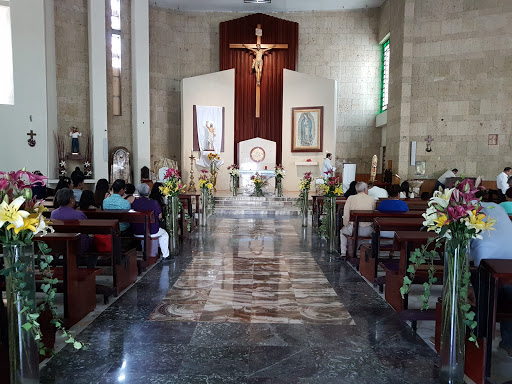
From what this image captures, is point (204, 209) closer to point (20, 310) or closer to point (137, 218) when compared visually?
point (137, 218)

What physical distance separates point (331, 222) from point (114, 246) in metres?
3.38

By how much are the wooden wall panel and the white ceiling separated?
415mm

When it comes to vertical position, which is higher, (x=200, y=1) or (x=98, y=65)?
(x=200, y=1)

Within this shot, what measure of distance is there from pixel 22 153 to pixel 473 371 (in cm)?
1215

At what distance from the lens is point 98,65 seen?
1236cm

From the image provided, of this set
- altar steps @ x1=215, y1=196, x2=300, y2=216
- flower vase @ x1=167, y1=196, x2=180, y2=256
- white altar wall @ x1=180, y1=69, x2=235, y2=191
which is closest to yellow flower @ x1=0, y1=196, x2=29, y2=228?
flower vase @ x1=167, y1=196, x2=180, y2=256

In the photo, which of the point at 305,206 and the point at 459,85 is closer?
the point at 305,206

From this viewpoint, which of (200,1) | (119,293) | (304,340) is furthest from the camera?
(200,1)

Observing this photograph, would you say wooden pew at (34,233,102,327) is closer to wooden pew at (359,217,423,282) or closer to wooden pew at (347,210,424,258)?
wooden pew at (359,217,423,282)

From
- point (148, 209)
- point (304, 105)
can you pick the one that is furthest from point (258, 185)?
point (148, 209)

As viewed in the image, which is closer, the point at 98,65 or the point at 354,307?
the point at 354,307

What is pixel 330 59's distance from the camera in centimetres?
1631

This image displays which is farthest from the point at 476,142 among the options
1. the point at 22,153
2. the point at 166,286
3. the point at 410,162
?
the point at 22,153

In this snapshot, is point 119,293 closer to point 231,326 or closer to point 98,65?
point 231,326
